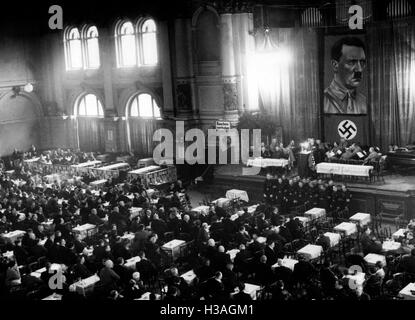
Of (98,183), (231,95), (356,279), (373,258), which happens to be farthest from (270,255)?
(231,95)

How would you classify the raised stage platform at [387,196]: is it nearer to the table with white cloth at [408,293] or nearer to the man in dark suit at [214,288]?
the table with white cloth at [408,293]

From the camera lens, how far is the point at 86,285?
1288 cm

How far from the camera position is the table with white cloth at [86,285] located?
12.8 meters

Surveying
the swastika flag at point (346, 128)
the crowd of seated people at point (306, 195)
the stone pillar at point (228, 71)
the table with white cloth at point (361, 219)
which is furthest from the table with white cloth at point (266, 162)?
the table with white cloth at point (361, 219)

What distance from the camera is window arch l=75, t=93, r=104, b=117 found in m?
33.8

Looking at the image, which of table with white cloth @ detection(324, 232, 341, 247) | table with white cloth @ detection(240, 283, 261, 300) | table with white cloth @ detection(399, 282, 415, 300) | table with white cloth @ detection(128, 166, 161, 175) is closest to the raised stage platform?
table with white cloth @ detection(324, 232, 341, 247)

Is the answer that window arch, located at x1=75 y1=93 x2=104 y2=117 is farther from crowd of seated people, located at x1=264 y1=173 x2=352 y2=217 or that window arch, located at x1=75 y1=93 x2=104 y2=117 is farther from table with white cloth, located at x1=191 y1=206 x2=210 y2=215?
table with white cloth, located at x1=191 y1=206 x2=210 y2=215

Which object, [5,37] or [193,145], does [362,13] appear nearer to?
[193,145]

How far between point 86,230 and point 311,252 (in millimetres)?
7365

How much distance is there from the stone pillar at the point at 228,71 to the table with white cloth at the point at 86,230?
10.5m

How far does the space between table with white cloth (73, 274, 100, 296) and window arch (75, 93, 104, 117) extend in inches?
840

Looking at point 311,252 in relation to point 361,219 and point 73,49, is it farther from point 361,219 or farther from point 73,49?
point 73,49

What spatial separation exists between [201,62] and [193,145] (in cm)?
413

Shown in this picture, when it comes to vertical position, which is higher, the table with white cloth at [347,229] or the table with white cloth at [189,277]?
the table with white cloth at [347,229]
